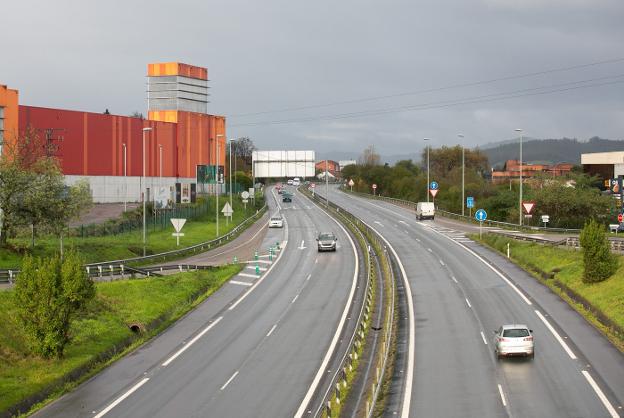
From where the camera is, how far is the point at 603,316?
3822 centimetres

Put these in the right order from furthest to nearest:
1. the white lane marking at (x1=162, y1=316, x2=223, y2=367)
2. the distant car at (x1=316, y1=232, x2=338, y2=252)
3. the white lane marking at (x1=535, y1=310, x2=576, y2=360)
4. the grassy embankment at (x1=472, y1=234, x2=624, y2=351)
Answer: the distant car at (x1=316, y1=232, x2=338, y2=252) → the grassy embankment at (x1=472, y1=234, x2=624, y2=351) → the white lane marking at (x1=162, y1=316, x2=223, y2=367) → the white lane marking at (x1=535, y1=310, x2=576, y2=360)

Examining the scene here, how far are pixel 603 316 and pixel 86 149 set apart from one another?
77.2m

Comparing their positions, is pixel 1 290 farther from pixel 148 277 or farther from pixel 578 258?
pixel 578 258

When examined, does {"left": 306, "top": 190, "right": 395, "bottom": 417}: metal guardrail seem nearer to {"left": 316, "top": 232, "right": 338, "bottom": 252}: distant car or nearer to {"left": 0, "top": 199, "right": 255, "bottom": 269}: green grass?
{"left": 316, "top": 232, "right": 338, "bottom": 252}: distant car

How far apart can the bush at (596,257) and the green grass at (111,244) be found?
29401 millimetres

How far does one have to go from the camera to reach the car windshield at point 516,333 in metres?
31.0

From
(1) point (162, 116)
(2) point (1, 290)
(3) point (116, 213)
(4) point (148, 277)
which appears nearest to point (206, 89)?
(1) point (162, 116)

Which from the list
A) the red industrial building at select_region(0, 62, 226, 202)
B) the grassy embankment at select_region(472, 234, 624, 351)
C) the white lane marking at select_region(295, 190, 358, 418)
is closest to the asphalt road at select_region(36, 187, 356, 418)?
the white lane marking at select_region(295, 190, 358, 418)

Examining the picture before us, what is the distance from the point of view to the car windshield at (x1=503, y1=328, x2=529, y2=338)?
31.0 meters

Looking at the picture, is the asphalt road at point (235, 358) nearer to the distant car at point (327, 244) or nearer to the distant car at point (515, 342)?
the distant car at point (515, 342)

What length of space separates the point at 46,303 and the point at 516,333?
19.1 meters

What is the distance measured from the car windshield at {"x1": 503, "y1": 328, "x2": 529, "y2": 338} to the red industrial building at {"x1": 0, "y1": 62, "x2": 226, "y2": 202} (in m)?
58.0

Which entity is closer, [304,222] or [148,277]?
[148,277]

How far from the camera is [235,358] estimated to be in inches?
1284
